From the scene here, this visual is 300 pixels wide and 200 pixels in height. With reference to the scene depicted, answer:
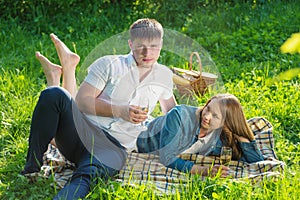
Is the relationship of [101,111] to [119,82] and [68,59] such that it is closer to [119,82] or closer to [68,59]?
[119,82]

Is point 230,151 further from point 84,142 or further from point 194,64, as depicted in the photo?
point 194,64

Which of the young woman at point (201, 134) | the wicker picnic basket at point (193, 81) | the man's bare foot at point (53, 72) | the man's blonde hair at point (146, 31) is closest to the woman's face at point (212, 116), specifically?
the young woman at point (201, 134)

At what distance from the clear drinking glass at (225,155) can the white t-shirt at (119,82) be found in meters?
0.56

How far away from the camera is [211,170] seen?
3236mm

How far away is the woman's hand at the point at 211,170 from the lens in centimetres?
323

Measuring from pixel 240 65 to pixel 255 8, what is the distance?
157cm

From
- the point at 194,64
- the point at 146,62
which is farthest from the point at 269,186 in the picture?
the point at 194,64

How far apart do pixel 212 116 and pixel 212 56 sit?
246cm

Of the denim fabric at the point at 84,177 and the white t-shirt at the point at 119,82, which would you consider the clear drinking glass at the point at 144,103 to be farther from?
the denim fabric at the point at 84,177

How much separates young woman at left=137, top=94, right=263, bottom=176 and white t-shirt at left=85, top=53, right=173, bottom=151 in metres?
0.19

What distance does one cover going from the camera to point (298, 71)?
1.15 metres

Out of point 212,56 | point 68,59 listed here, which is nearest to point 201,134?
point 68,59

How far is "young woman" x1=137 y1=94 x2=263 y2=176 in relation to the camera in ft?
11.0

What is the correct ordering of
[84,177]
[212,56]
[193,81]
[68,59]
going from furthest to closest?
[212,56]
[193,81]
[68,59]
[84,177]
